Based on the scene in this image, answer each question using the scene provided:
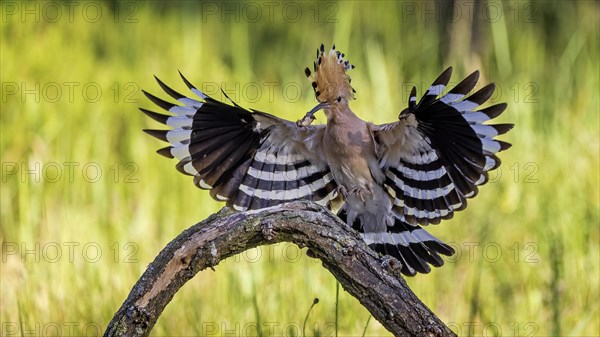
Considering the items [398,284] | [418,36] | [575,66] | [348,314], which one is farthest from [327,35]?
[398,284]

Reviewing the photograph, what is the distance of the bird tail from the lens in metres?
3.37

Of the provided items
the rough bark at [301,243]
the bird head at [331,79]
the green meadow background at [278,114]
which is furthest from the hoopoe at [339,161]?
the rough bark at [301,243]

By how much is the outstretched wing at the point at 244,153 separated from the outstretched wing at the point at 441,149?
0.25m

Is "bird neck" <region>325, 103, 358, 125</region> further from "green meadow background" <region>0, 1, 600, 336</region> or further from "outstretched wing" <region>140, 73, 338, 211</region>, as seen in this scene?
"green meadow background" <region>0, 1, 600, 336</region>

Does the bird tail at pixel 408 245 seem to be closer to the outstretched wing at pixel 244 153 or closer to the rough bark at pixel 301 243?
the outstretched wing at pixel 244 153

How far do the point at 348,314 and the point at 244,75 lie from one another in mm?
3049

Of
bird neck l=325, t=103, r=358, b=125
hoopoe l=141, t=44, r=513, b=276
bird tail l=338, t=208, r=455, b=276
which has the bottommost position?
bird tail l=338, t=208, r=455, b=276

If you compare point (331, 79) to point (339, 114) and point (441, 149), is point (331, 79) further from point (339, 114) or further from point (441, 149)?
point (441, 149)

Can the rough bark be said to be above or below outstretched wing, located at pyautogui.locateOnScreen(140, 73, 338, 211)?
below

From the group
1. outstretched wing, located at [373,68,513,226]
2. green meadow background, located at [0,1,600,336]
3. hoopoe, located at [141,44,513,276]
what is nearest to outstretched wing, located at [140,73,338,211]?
hoopoe, located at [141,44,513,276]

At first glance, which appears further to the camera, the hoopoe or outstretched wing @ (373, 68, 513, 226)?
the hoopoe

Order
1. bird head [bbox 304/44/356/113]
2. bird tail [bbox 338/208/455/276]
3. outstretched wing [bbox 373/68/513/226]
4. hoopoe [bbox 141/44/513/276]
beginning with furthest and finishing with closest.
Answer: bird tail [bbox 338/208/455/276] → bird head [bbox 304/44/356/113] → hoopoe [bbox 141/44/513/276] → outstretched wing [bbox 373/68/513/226]

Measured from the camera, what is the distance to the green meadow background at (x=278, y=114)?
4.11 metres

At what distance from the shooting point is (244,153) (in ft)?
11.0
